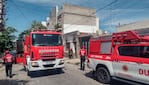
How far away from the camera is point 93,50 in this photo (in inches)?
430

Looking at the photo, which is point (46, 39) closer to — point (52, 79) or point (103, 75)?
point (52, 79)

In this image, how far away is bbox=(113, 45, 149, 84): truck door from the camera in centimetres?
743

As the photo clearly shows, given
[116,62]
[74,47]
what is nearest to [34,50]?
[116,62]

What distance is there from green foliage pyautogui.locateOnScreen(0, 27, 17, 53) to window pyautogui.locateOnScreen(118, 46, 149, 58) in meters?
26.0

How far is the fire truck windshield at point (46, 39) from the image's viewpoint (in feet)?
39.7

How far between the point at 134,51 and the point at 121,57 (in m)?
0.81

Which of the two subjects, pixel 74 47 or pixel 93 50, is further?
pixel 74 47

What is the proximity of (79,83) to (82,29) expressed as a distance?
3897 cm

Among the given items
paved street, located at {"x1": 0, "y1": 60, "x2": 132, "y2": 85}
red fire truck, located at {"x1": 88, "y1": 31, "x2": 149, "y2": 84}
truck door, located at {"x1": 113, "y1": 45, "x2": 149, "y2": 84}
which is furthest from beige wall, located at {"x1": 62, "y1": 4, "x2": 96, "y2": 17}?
truck door, located at {"x1": 113, "y1": 45, "x2": 149, "y2": 84}

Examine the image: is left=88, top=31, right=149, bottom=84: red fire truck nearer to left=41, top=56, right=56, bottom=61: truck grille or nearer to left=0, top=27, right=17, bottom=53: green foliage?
left=41, top=56, right=56, bottom=61: truck grille

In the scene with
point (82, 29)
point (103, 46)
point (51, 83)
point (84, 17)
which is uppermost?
point (84, 17)

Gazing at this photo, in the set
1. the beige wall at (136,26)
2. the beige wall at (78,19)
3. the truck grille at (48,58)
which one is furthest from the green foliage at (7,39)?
the truck grille at (48,58)

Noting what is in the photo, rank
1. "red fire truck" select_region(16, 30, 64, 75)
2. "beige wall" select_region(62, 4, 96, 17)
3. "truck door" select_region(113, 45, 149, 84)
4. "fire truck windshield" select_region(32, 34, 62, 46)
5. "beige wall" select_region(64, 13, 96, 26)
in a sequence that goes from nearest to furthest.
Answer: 1. "truck door" select_region(113, 45, 149, 84)
2. "red fire truck" select_region(16, 30, 64, 75)
3. "fire truck windshield" select_region(32, 34, 62, 46)
4. "beige wall" select_region(62, 4, 96, 17)
5. "beige wall" select_region(64, 13, 96, 26)

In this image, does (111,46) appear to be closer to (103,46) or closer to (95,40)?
(103,46)
